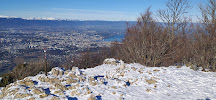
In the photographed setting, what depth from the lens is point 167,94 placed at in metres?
Answer: 6.90

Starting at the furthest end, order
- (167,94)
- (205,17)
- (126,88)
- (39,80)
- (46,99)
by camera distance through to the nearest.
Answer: (205,17) < (39,80) < (126,88) < (167,94) < (46,99)

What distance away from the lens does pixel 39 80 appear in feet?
26.8

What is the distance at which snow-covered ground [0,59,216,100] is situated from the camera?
257 inches

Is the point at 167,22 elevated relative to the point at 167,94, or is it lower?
elevated

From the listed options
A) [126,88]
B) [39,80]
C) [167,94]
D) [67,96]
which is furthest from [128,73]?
[39,80]

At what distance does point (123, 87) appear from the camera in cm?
764

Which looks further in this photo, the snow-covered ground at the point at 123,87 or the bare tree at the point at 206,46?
the bare tree at the point at 206,46

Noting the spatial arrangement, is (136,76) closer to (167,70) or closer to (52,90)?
(167,70)

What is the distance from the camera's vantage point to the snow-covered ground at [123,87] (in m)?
6.52

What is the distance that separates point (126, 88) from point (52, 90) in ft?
11.6

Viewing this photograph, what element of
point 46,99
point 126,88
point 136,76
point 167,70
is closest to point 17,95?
point 46,99

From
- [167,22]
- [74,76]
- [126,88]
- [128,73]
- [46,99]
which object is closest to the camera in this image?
[46,99]

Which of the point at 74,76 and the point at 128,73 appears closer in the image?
the point at 74,76

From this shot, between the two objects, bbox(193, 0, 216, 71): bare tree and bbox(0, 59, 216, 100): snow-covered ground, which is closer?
bbox(0, 59, 216, 100): snow-covered ground
